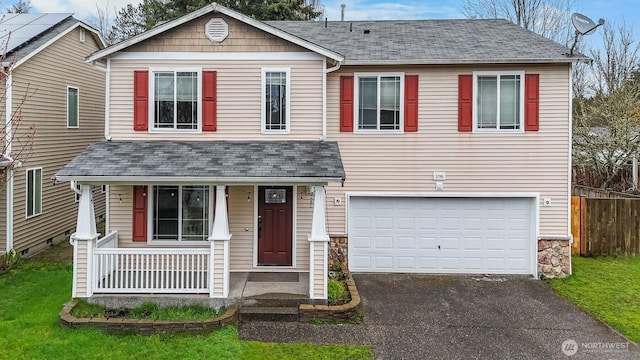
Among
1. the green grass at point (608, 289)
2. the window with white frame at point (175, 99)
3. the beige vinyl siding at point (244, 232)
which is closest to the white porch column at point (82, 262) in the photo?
the beige vinyl siding at point (244, 232)

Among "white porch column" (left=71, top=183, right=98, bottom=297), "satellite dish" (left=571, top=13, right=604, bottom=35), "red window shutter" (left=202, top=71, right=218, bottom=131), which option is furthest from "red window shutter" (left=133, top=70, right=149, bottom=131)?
"satellite dish" (left=571, top=13, right=604, bottom=35)

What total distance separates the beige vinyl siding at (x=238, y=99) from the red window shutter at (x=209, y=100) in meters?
0.09

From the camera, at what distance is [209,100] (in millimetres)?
10375

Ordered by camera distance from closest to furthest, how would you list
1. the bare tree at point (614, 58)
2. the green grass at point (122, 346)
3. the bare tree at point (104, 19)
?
the green grass at point (122, 346) → the bare tree at point (614, 58) → the bare tree at point (104, 19)

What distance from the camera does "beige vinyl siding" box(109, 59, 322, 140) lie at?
10.3 m

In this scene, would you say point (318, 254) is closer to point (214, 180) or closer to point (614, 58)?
point (214, 180)

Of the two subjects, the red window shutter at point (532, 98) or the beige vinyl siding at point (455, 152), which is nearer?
the red window shutter at point (532, 98)

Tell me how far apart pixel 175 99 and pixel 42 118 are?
5.07 metres

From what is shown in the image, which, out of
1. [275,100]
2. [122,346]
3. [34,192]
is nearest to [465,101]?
[275,100]

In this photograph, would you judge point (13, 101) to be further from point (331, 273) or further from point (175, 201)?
point (331, 273)

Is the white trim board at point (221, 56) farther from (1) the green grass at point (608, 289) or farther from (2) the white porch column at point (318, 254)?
(1) the green grass at point (608, 289)

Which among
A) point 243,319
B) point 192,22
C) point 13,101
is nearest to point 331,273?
point 243,319

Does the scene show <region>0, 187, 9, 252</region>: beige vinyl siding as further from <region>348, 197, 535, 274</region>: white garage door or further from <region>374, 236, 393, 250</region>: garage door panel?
<region>374, 236, 393, 250</region>: garage door panel

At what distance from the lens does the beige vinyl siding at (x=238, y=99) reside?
407 inches
